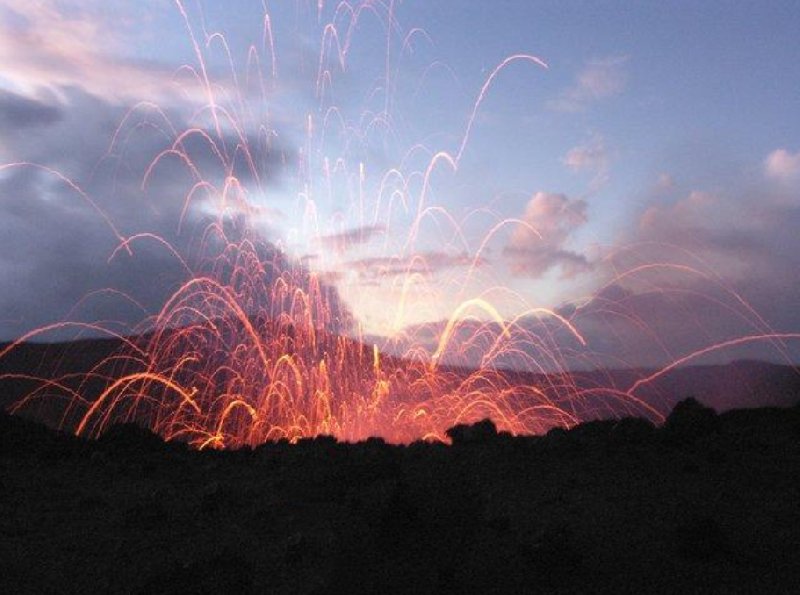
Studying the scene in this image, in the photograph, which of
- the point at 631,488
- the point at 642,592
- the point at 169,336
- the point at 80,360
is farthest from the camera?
the point at 169,336

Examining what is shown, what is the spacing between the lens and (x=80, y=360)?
102 meters

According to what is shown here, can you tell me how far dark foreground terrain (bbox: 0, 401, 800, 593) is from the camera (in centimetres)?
1278

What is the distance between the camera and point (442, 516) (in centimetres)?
1502

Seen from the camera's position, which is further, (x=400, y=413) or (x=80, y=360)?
(x=80, y=360)

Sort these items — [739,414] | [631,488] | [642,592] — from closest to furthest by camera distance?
1. [642,592]
2. [631,488]
3. [739,414]

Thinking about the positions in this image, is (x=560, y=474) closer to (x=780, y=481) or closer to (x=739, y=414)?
(x=780, y=481)

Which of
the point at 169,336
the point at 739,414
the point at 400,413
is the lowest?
the point at 739,414

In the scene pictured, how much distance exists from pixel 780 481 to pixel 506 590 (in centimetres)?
881

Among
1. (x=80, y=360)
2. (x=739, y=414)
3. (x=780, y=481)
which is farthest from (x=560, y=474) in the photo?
(x=80, y=360)

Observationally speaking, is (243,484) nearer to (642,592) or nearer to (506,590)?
(506,590)

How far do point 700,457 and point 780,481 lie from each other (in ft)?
7.72

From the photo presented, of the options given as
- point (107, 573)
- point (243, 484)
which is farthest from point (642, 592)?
point (243, 484)

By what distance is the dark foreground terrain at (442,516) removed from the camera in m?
12.8

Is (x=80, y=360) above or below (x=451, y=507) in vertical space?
above
